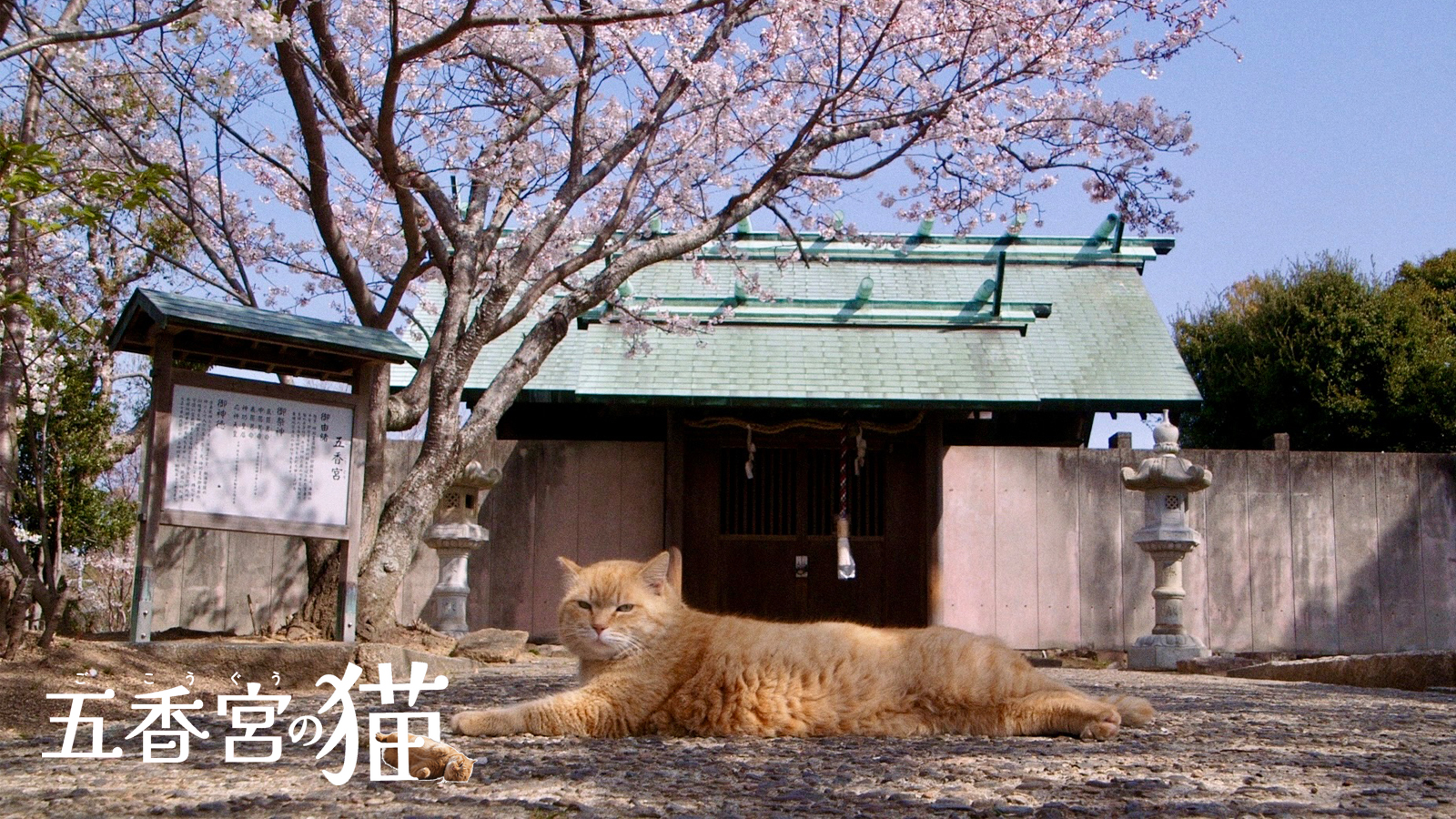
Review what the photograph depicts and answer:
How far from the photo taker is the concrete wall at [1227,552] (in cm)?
1122

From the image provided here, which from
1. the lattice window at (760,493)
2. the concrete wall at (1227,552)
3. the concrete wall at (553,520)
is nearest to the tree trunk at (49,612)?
the concrete wall at (553,520)

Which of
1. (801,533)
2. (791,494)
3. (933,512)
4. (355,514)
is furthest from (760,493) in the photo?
(355,514)

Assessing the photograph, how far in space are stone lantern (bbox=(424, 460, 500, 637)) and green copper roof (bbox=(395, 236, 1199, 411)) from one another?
52.8 inches

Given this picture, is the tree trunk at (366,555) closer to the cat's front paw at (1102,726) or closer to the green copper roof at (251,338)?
the green copper roof at (251,338)

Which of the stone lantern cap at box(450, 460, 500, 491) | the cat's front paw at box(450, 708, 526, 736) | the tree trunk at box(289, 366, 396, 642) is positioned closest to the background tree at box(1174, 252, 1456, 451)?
Result: the stone lantern cap at box(450, 460, 500, 491)

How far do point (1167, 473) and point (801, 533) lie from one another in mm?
3507

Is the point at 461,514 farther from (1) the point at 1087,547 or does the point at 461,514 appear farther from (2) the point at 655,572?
(2) the point at 655,572

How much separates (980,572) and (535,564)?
4.28 metres

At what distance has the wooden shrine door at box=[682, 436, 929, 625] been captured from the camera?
1162 centimetres

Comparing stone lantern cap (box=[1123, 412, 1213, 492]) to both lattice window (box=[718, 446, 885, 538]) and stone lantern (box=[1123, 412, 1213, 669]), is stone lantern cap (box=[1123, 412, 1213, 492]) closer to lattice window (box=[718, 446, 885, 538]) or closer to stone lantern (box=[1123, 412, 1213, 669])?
stone lantern (box=[1123, 412, 1213, 669])

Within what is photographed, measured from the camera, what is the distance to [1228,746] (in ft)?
13.0

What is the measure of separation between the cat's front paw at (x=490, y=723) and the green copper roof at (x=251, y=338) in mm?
3527

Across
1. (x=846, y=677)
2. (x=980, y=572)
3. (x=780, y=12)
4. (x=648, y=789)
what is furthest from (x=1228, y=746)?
(x=980, y=572)

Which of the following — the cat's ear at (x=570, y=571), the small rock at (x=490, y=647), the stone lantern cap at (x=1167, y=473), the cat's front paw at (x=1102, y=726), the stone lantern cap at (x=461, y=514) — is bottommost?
the small rock at (x=490, y=647)
